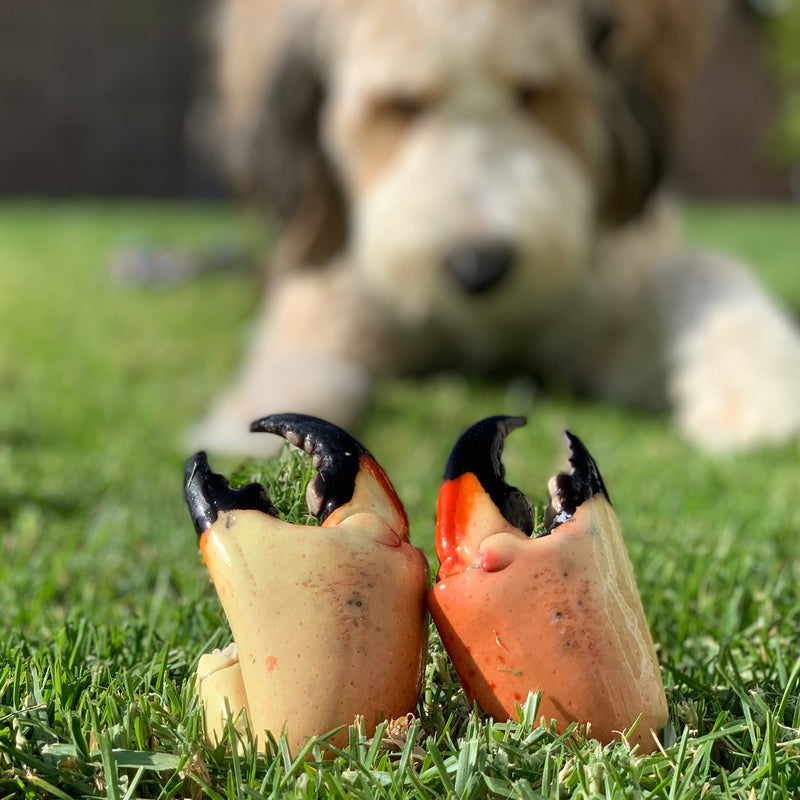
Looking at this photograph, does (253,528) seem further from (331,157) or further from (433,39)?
(331,157)

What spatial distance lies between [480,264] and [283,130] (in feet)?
2.23

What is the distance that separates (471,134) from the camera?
6.48ft

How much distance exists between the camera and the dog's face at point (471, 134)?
1.89 m

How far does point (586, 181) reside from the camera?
209 centimetres

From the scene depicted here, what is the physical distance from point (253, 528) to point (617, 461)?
1218 mm

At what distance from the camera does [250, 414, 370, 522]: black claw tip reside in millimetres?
695

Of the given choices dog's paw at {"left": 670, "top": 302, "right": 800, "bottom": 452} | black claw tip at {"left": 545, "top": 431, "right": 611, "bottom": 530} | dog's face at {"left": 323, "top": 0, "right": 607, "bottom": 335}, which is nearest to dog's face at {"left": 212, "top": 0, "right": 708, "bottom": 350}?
dog's face at {"left": 323, "top": 0, "right": 607, "bottom": 335}

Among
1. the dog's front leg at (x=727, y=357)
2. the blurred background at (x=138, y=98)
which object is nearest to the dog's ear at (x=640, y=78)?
the dog's front leg at (x=727, y=357)

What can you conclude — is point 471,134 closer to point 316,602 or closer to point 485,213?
point 485,213

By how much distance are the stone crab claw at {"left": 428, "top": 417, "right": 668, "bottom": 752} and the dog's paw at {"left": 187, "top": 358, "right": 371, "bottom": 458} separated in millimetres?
1089

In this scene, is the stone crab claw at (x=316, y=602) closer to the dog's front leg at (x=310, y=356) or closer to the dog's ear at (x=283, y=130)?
the dog's front leg at (x=310, y=356)

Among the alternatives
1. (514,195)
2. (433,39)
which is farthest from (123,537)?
(433,39)

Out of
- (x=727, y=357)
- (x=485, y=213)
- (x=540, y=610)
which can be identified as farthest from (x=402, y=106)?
(x=540, y=610)

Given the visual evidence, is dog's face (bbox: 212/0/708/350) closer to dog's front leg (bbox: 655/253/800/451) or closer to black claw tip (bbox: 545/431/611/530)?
dog's front leg (bbox: 655/253/800/451)
